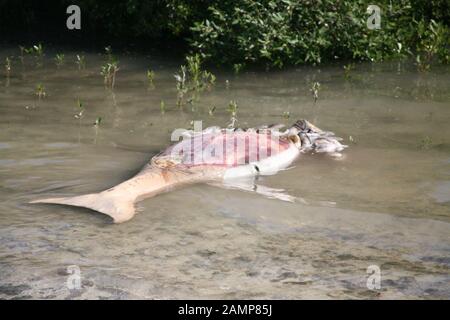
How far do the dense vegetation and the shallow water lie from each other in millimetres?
636

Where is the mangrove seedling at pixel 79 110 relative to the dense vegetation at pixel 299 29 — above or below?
below

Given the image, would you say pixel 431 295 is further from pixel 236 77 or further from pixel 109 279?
pixel 236 77

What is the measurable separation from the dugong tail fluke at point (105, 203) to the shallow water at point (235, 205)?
A: 0.21ft

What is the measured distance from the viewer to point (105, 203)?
5.25m

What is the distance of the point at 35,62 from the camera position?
36.5 feet

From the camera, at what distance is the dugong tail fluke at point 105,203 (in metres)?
5.14

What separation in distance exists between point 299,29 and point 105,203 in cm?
549

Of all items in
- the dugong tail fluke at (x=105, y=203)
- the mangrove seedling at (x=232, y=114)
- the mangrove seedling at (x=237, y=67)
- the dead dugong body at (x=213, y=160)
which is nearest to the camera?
the dugong tail fluke at (x=105, y=203)

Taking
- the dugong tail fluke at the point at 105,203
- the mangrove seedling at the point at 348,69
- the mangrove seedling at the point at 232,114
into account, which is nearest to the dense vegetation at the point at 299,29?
the mangrove seedling at the point at 348,69

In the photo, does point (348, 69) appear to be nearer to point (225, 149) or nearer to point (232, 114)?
point (232, 114)

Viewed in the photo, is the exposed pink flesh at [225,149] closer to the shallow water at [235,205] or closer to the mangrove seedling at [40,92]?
the shallow water at [235,205]
